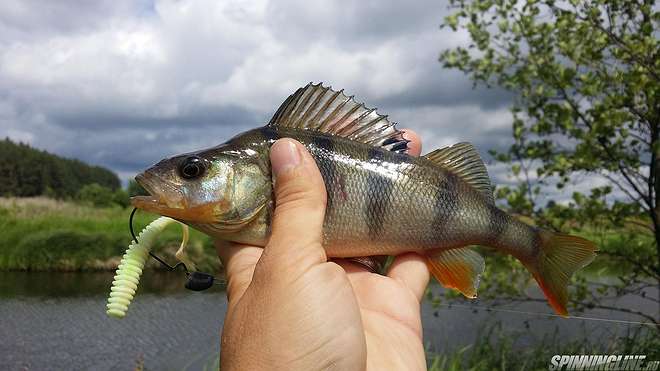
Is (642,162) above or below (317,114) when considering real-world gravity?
above

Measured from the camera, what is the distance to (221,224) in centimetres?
286

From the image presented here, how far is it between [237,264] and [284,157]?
0.66 meters

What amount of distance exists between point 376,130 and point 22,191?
9618 centimetres

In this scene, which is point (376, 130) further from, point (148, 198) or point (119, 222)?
point (119, 222)

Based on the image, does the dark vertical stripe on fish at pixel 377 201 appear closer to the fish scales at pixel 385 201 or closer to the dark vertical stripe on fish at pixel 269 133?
the fish scales at pixel 385 201

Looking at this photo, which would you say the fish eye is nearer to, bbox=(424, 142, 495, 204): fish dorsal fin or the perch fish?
the perch fish

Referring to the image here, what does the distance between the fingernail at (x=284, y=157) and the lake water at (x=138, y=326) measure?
7.01 meters

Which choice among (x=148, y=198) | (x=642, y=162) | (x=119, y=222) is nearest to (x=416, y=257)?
(x=148, y=198)

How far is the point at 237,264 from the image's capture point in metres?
2.95

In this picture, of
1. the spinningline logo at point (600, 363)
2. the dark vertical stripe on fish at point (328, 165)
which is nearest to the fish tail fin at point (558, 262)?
the dark vertical stripe on fish at point (328, 165)

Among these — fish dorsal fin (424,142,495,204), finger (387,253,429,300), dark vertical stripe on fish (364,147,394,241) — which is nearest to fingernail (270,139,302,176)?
dark vertical stripe on fish (364,147,394,241)

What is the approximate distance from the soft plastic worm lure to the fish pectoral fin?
1483mm

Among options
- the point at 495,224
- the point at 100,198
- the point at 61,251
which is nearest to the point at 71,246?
the point at 61,251

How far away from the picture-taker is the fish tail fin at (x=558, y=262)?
3.16m
